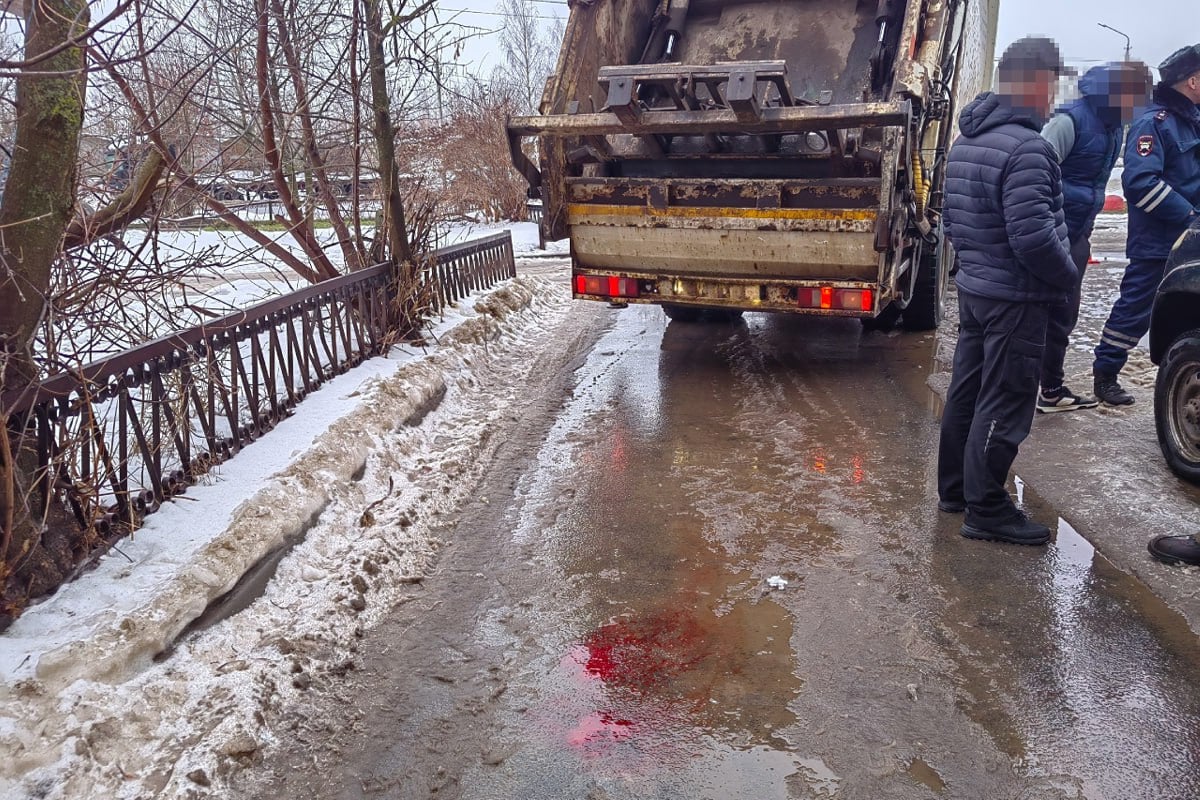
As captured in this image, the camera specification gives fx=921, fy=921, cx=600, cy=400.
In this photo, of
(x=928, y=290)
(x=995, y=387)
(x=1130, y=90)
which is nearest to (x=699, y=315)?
(x=928, y=290)

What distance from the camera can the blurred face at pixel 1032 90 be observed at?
4.14 metres

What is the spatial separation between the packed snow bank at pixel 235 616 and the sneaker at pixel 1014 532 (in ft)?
8.71

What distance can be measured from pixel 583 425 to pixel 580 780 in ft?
12.7

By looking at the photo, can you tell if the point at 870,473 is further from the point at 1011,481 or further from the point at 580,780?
the point at 580,780

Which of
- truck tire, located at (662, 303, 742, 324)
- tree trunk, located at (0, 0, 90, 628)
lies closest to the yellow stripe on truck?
truck tire, located at (662, 303, 742, 324)

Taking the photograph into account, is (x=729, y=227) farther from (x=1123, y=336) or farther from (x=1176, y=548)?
(x=1176, y=548)

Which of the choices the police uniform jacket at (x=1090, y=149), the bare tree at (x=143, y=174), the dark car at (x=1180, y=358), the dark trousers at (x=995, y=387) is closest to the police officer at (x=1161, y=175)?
the police uniform jacket at (x=1090, y=149)

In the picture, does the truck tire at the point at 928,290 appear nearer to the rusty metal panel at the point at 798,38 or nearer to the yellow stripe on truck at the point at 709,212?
the rusty metal panel at the point at 798,38

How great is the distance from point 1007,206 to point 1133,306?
2.59m

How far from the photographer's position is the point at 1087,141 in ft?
18.4

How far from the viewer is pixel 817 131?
632cm

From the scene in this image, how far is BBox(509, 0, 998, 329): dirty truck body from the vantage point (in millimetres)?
6285

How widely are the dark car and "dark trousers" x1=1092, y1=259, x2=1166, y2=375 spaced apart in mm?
805

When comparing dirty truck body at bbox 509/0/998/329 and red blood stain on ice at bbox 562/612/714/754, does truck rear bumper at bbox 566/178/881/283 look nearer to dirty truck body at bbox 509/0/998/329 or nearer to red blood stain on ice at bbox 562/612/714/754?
dirty truck body at bbox 509/0/998/329
